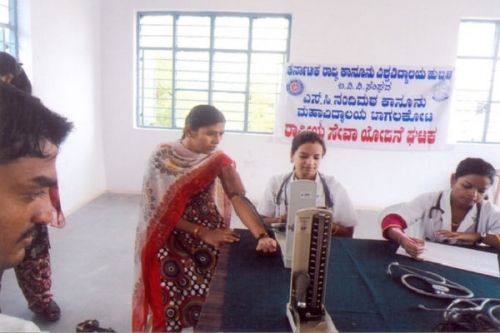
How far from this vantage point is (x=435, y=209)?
1458 mm

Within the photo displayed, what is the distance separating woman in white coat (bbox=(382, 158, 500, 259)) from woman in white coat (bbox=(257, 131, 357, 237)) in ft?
0.61

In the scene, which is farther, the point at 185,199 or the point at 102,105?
the point at 102,105

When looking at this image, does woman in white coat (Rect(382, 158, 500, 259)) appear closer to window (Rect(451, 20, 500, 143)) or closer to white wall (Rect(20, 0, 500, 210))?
white wall (Rect(20, 0, 500, 210))

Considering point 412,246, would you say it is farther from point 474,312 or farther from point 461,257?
point 474,312

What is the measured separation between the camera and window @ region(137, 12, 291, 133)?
12.4ft

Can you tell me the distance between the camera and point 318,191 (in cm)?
158

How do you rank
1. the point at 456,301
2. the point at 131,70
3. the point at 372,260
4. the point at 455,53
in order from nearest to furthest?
the point at 456,301
the point at 372,260
the point at 455,53
the point at 131,70

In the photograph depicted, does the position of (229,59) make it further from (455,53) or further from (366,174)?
(455,53)

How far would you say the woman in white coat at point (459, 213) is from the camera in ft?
4.42

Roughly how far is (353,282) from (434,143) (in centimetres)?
315

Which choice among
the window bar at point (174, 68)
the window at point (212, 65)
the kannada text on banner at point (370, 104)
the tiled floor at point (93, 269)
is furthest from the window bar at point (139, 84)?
the kannada text on banner at point (370, 104)

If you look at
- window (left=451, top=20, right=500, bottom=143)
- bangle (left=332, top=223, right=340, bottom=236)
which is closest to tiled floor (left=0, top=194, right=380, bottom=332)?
bangle (left=332, top=223, right=340, bottom=236)

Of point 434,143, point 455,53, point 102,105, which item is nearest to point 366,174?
point 434,143

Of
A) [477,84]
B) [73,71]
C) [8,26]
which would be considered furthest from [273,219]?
[477,84]
